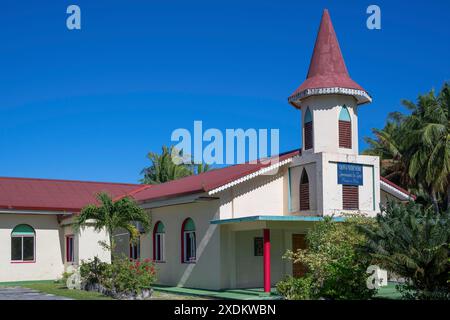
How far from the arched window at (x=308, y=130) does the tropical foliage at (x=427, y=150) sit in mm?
8520

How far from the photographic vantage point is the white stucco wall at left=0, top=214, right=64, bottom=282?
93.2 feet

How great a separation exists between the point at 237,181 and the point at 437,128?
44.6 ft

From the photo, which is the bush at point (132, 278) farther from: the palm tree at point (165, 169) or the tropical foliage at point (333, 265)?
the palm tree at point (165, 169)

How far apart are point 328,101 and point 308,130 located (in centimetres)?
129

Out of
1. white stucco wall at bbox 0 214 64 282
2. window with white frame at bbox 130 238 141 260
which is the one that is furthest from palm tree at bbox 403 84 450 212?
white stucco wall at bbox 0 214 64 282

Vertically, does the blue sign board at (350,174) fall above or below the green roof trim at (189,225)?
above

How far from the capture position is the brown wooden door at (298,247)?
77.0ft

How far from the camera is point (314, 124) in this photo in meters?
22.6

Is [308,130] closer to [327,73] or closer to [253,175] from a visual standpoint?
[327,73]

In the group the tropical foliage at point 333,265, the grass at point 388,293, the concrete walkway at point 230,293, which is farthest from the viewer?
the concrete walkway at point 230,293

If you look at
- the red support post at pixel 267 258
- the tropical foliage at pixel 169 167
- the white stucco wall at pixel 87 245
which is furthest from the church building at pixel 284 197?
the tropical foliage at pixel 169 167

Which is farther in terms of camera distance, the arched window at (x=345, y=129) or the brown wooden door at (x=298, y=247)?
the brown wooden door at (x=298, y=247)
